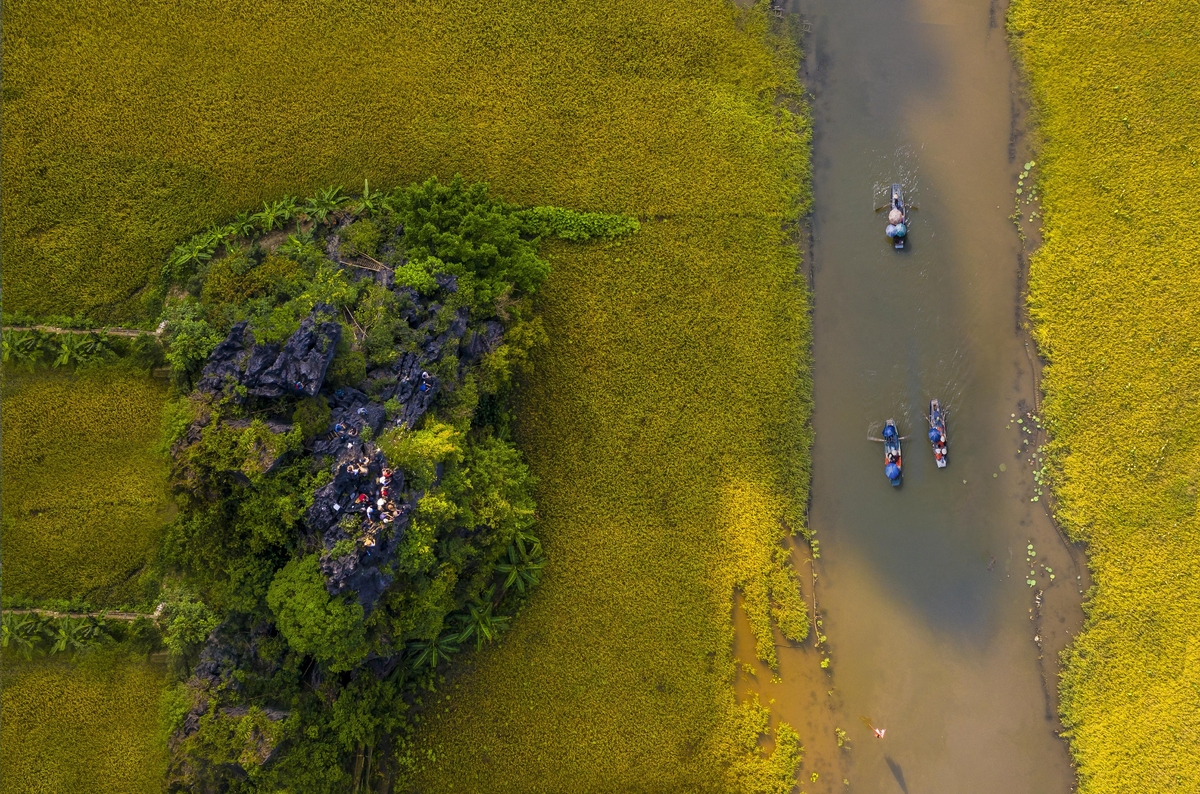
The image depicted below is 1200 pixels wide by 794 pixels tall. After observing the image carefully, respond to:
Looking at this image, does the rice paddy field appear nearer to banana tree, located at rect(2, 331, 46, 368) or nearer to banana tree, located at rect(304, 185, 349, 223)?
banana tree, located at rect(304, 185, 349, 223)

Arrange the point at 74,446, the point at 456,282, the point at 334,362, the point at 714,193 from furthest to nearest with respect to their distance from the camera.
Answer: the point at 714,193, the point at 74,446, the point at 456,282, the point at 334,362

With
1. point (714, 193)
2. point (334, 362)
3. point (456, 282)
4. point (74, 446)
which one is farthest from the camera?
point (714, 193)

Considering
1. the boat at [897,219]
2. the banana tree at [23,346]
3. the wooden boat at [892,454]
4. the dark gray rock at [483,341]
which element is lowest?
the wooden boat at [892,454]

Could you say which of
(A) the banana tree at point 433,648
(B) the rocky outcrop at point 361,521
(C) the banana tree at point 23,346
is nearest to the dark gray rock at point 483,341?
(B) the rocky outcrop at point 361,521

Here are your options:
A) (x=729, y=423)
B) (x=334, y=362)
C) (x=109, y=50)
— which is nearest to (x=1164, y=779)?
(x=729, y=423)

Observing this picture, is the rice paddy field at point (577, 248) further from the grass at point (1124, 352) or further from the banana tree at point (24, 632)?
the banana tree at point (24, 632)

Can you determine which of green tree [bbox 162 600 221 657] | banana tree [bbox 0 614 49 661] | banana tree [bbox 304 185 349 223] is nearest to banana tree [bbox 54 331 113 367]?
banana tree [bbox 304 185 349 223]

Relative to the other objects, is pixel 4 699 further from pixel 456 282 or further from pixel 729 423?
pixel 729 423
